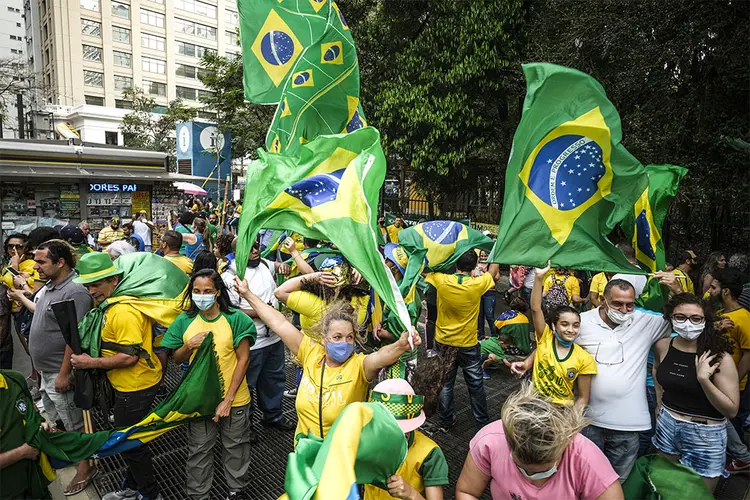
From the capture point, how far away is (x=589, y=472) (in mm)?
2027

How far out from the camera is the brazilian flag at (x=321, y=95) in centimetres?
561

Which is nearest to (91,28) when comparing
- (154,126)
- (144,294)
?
(154,126)

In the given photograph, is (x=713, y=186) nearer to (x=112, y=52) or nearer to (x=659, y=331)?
(x=659, y=331)

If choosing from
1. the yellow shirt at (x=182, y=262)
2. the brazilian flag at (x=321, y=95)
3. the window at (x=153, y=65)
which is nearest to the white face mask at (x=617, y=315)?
the brazilian flag at (x=321, y=95)

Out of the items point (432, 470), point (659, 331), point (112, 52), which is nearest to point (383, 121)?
point (659, 331)

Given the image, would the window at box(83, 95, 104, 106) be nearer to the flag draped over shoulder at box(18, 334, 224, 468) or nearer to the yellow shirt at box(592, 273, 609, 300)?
the flag draped over shoulder at box(18, 334, 224, 468)

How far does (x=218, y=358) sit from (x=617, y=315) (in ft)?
9.37

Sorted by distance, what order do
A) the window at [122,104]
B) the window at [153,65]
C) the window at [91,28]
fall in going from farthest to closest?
the window at [153,65]
the window at [122,104]
the window at [91,28]

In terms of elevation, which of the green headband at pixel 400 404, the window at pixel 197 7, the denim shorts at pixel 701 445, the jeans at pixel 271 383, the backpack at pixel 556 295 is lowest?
the jeans at pixel 271 383

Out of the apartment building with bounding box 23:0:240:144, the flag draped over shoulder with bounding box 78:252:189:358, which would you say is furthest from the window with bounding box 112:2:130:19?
the flag draped over shoulder with bounding box 78:252:189:358

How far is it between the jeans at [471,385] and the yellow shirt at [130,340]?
274 cm

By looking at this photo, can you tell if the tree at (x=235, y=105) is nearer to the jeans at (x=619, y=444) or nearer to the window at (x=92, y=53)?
the jeans at (x=619, y=444)

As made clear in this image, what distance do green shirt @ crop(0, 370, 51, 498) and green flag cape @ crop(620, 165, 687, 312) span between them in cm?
461

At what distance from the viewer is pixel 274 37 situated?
6.89 m
